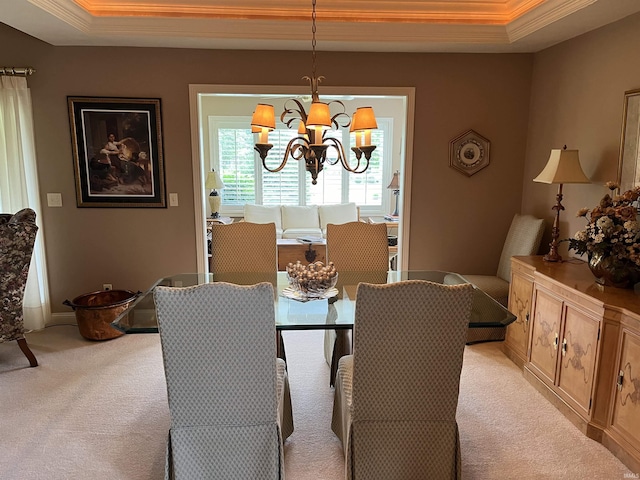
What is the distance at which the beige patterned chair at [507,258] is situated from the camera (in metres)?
3.63

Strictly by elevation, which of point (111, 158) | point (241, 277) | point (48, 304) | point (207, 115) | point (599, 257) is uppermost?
point (207, 115)

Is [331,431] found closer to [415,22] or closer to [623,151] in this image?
[623,151]

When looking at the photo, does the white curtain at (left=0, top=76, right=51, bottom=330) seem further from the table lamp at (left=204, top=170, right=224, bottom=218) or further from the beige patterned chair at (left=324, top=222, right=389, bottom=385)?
the table lamp at (left=204, top=170, right=224, bottom=218)

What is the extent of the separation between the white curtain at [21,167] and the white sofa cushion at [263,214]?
117 inches

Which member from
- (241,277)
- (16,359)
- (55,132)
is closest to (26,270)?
(16,359)

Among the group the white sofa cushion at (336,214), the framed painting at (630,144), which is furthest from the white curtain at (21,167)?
the framed painting at (630,144)

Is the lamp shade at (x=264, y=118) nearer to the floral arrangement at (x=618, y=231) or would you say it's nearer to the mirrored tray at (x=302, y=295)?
the mirrored tray at (x=302, y=295)

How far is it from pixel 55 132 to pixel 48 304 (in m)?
1.53

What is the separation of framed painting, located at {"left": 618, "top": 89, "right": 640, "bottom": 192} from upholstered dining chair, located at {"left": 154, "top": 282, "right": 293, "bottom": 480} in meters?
2.46

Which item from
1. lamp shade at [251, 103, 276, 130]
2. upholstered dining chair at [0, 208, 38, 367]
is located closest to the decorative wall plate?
lamp shade at [251, 103, 276, 130]

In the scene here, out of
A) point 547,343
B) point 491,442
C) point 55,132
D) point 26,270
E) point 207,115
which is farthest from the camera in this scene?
point 207,115

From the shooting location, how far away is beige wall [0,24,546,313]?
3756mm

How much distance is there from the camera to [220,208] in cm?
714

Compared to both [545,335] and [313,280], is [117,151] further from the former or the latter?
[545,335]
